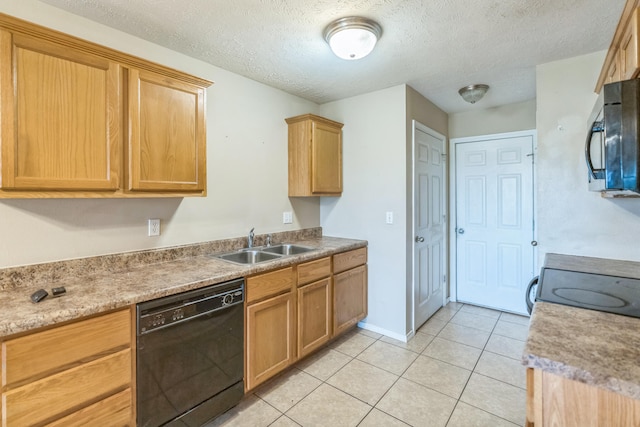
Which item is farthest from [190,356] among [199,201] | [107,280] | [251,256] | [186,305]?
[199,201]

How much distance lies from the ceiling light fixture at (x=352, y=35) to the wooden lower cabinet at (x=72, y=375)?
1895 millimetres

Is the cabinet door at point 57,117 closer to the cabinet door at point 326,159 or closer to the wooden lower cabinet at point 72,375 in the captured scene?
the wooden lower cabinet at point 72,375

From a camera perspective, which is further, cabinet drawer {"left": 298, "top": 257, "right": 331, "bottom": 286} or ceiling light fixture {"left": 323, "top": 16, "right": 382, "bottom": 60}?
cabinet drawer {"left": 298, "top": 257, "right": 331, "bottom": 286}

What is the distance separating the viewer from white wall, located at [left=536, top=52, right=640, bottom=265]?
2.05 m

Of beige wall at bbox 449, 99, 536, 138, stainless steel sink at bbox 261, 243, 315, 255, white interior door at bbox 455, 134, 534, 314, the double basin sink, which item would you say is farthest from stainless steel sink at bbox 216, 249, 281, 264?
beige wall at bbox 449, 99, 536, 138

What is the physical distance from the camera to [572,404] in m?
0.87

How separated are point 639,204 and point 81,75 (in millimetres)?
3387

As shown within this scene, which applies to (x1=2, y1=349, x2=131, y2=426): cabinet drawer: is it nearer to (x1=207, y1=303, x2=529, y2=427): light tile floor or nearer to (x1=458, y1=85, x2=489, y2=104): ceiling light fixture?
(x1=207, y1=303, x2=529, y2=427): light tile floor

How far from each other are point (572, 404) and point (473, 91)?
2762mm

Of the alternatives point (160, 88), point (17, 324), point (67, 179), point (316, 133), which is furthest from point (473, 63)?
point (17, 324)

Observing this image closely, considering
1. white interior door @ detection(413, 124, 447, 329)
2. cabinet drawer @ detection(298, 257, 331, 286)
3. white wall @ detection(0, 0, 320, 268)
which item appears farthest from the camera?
Answer: white interior door @ detection(413, 124, 447, 329)

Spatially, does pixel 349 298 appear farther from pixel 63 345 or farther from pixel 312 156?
pixel 63 345

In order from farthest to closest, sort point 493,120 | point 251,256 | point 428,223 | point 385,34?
point 493,120 < point 428,223 < point 251,256 < point 385,34

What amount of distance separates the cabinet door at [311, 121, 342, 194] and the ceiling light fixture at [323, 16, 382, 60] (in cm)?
102
